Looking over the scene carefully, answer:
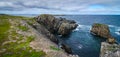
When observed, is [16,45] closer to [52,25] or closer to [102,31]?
[52,25]

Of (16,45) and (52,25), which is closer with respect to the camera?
(16,45)

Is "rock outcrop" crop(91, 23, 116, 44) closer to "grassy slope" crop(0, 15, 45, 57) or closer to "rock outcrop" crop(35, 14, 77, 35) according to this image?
"rock outcrop" crop(35, 14, 77, 35)

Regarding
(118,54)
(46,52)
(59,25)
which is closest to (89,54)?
(118,54)

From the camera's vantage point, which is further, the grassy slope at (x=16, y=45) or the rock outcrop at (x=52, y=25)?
the rock outcrop at (x=52, y=25)

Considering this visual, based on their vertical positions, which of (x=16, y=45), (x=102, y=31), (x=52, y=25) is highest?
(x=16, y=45)

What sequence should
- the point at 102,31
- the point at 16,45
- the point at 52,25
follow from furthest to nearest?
the point at 52,25 → the point at 102,31 → the point at 16,45

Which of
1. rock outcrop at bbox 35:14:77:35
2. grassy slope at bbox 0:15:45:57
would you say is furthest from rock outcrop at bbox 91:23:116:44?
grassy slope at bbox 0:15:45:57

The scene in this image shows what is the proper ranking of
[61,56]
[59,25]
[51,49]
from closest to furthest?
1. [61,56]
2. [51,49]
3. [59,25]

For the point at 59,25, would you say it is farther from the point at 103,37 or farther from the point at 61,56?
the point at 61,56

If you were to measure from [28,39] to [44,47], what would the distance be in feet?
19.5

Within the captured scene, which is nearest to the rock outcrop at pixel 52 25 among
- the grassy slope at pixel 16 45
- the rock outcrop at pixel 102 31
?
the rock outcrop at pixel 102 31

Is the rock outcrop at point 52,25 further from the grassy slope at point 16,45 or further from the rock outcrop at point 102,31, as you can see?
the grassy slope at point 16,45

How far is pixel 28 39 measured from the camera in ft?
108

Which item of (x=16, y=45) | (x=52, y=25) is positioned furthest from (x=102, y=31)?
(x=16, y=45)
